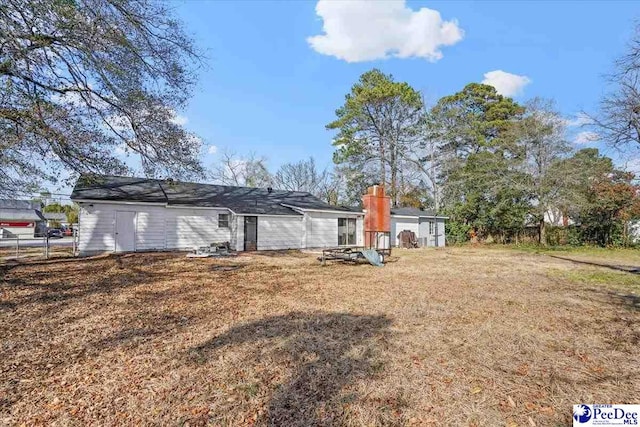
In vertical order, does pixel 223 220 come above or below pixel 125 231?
above

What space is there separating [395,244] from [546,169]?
1050 cm

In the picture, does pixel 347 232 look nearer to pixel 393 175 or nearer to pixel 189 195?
pixel 189 195

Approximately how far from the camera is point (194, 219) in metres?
→ 17.6

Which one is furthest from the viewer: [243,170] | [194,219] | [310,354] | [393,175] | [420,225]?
[243,170]

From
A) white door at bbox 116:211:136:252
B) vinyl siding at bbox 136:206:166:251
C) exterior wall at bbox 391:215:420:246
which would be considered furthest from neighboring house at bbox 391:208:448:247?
white door at bbox 116:211:136:252

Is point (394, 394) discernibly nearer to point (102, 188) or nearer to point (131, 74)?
point (131, 74)

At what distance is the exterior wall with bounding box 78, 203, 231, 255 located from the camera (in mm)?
15055

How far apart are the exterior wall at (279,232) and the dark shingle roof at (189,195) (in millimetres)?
426

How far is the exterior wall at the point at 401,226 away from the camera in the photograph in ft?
77.3

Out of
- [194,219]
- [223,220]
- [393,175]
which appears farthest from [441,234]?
[194,219]

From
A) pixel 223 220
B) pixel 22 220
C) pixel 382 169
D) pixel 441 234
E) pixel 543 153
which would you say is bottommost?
pixel 441 234

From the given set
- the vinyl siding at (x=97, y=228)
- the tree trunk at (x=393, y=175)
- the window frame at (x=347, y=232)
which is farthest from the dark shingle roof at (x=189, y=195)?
the tree trunk at (x=393, y=175)

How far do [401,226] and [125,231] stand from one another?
56.4 ft

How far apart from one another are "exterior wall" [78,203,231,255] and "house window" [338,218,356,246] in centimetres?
674
